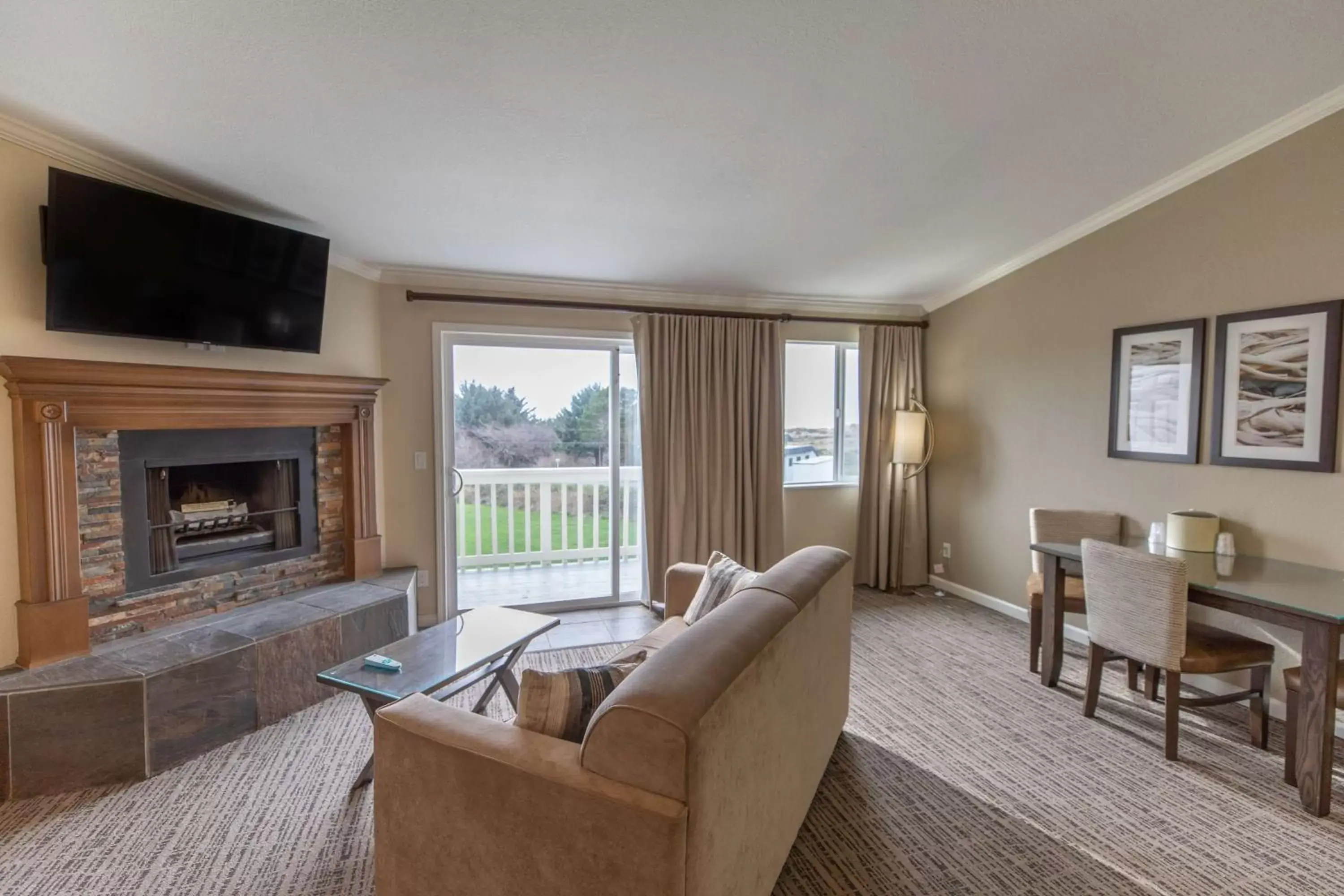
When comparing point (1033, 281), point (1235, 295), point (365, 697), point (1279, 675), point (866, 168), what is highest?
point (866, 168)

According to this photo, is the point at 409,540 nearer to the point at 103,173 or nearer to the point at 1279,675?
the point at 103,173

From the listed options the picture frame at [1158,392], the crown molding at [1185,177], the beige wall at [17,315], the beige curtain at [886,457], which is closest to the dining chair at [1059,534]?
the picture frame at [1158,392]

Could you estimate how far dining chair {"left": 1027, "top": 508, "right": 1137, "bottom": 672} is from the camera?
3379mm

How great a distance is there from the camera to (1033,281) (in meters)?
4.08

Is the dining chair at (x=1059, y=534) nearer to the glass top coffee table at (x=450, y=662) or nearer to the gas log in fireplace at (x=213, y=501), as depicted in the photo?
the glass top coffee table at (x=450, y=662)

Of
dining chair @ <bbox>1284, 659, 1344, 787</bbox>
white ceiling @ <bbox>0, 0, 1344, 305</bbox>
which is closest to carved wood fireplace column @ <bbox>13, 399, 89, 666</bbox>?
white ceiling @ <bbox>0, 0, 1344, 305</bbox>

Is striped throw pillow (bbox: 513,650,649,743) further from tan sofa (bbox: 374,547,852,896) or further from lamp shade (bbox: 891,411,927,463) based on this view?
lamp shade (bbox: 891,411,927,463)

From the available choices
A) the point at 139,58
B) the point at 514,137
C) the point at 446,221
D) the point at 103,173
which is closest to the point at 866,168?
the point at 514,137

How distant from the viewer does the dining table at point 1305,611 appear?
2148mm

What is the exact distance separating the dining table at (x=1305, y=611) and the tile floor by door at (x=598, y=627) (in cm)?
255

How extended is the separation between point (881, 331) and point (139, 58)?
4493 millimetres

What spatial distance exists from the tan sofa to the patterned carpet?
0.52 m

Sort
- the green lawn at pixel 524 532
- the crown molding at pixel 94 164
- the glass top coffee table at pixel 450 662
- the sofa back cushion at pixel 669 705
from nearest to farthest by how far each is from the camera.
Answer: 1. the sofa back cushion at pixel 669 705
2. the glass top coffee table at pixel 450 662
3. the crown molding at pixel 94 164
4. the green lawn at pixel 524 532

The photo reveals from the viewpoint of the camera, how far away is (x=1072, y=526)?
3.53 m
